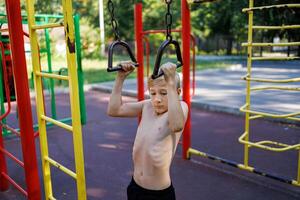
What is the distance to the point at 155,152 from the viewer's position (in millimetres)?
1830

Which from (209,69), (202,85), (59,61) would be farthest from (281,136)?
(59,61)

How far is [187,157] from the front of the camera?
12.9ft

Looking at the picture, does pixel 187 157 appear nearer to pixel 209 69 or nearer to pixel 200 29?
pixel 209 69

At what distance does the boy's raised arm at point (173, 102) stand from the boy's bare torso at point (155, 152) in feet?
0.38

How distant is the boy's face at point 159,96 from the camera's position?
1768 mm

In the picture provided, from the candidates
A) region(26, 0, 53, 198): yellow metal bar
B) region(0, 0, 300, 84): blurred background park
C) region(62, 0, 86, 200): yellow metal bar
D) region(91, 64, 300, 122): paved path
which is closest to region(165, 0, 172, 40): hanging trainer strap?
region(62, 0, 86, 200): yellow metal bar

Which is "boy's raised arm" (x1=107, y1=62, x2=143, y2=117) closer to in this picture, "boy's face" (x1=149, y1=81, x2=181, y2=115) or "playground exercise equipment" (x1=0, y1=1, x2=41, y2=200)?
"boy's face" (x1=149, y1=81, x2=181, y2=115)

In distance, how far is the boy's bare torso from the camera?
1833 millimetres

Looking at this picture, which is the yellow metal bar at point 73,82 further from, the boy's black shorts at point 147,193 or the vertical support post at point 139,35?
the vertical support post at point 139,35

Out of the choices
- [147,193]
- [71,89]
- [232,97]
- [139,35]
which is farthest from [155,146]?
[232,97]

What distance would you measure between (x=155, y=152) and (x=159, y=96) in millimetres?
315

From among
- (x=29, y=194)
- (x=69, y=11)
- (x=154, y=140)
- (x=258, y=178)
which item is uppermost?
(x=69, y=11)

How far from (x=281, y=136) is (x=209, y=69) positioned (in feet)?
27.9

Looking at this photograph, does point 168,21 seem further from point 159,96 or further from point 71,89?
point 71,89
